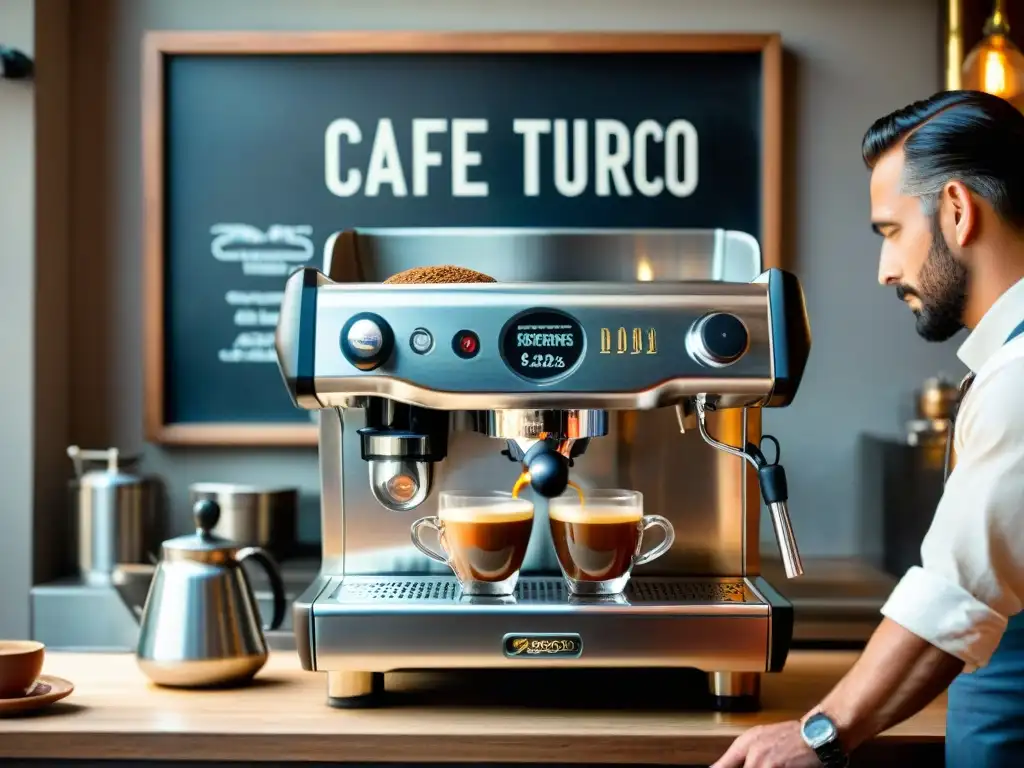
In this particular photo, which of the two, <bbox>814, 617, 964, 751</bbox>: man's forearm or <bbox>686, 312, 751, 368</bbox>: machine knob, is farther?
<bbox>686, 312, 751, 368</bbox>: machine knob

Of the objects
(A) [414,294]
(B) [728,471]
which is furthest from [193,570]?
(B) [728,471]

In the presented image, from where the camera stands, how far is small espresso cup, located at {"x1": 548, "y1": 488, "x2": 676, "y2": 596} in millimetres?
1170

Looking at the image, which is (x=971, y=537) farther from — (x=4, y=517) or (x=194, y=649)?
(x=4, y=517)

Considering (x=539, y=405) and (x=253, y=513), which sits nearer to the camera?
(x=539, y=405)

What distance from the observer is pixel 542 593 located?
1207 mm

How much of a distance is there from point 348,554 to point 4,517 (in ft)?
2.38

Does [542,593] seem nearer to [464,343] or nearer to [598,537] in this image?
[598,537]

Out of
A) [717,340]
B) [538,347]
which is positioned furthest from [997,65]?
[538,347]

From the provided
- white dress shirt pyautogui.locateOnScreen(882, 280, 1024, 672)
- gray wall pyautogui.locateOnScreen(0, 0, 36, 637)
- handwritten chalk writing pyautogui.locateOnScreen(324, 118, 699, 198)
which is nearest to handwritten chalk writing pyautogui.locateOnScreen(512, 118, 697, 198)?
handwritten chalk writing pyautogui.locateOnScreen(324, 118, 699, 198)

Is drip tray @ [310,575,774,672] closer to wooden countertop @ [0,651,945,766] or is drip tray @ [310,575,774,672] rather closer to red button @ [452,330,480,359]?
wooden countertop @ [0,651,945,766]

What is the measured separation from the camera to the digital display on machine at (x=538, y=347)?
1.11 m

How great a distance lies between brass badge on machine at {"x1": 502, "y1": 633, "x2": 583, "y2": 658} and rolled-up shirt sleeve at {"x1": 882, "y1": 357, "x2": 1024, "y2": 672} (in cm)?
33

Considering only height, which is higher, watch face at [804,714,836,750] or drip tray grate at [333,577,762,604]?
drip tray grate at [333,577,762,604]

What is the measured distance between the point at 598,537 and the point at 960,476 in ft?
1.19
